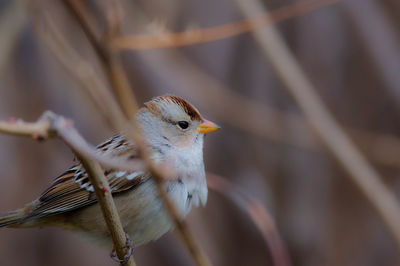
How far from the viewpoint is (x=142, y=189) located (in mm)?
2260

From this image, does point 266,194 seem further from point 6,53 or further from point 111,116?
point 111,116

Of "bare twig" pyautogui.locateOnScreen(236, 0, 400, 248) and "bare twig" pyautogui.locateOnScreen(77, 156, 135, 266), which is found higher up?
"bare twig" pyautogui.locateOnScreen(236, 0, 400, 248)

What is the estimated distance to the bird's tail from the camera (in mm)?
2287

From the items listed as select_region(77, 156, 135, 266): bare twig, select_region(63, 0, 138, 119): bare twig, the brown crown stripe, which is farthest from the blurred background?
select_region(77, 156, 135, 266): bare twig

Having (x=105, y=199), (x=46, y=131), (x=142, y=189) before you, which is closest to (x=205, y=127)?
(x=142, y=189)

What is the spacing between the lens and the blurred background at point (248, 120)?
12.4ft

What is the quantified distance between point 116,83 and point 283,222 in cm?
286

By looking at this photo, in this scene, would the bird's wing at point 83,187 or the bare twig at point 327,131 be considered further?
the bare twig at point 327,131

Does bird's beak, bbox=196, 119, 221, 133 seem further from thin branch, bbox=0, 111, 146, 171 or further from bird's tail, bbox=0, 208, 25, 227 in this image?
thin branch, bbox=0, 111, 146, 171

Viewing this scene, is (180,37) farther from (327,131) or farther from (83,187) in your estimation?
(327,131)

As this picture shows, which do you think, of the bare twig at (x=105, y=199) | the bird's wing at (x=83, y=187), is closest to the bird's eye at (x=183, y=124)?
the bird's wing at (x=83, y=187)

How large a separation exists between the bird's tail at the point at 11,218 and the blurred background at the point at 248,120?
140 cm

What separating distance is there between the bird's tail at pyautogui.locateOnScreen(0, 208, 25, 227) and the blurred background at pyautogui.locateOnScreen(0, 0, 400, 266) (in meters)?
1.40

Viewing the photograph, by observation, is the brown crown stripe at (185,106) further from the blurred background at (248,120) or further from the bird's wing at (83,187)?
the blurred background at (248,120)
